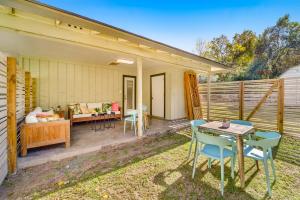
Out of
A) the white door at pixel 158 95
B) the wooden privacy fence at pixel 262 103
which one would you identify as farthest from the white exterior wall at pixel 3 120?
the wooden privacy fence at pixel 262 103

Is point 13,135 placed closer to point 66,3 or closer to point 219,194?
point 219,194

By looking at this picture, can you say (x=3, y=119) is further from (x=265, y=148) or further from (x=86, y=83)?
(x=86, y=83)

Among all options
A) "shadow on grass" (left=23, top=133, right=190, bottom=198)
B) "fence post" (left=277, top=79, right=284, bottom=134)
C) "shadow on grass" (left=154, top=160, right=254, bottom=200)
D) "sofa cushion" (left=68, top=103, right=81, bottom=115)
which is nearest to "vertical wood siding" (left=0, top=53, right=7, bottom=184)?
"shadow on grass" (left=23, top=133, right=190, bottom=198)

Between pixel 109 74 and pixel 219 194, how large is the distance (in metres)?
6.44

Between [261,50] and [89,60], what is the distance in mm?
15604

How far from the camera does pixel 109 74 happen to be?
7.14 metres

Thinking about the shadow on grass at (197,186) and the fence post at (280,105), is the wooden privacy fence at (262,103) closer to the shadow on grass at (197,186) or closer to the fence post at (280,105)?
the fence post at (280,105)

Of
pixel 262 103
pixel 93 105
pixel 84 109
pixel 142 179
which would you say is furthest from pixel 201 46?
pixel 142 179

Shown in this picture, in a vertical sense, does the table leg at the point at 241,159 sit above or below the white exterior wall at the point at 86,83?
below

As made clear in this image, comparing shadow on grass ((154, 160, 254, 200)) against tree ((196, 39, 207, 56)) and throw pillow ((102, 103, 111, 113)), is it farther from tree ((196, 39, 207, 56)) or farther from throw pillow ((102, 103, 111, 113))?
tree ((196, 39, 207, 56))

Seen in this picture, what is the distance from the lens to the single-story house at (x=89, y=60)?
2.30 m

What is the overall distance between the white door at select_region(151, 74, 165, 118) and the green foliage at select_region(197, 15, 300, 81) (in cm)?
912

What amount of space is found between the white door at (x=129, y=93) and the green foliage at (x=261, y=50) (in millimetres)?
9816

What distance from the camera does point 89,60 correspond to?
5859 mm
